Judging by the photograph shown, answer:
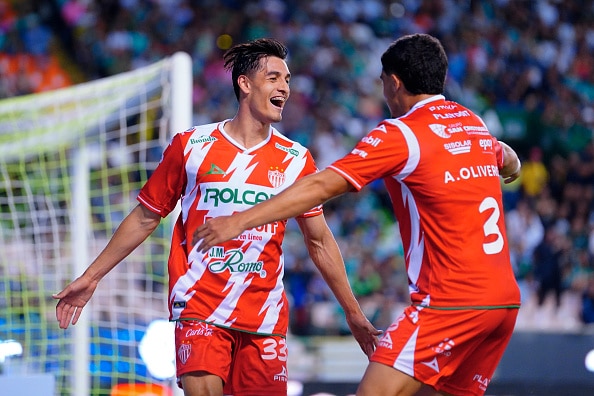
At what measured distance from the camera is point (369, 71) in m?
15.6

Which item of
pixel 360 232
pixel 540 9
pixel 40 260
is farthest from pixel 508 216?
pixel 40 260

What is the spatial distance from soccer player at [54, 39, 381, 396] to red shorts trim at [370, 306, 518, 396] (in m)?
0.92

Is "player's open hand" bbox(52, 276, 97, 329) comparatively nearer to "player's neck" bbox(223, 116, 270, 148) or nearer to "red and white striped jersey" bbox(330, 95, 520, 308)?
"player's neck" bbox(223, 116, 270, 148)

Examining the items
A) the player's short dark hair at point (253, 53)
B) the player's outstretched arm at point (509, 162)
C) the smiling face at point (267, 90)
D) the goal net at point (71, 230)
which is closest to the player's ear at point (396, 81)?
the player's outstretched arm at point (509, 162)

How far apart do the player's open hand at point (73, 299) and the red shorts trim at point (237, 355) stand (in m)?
0.48

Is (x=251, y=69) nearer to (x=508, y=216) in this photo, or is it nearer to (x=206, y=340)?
(x=206, y=340)

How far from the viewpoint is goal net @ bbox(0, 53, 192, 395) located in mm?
7395

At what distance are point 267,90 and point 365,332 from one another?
4.38ft

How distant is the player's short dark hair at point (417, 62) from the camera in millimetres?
4203

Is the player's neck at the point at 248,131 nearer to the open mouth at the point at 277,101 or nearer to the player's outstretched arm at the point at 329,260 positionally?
the open mouth at the point at 277,101

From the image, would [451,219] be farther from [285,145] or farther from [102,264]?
[102,264]

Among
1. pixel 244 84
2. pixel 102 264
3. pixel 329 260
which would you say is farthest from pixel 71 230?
pixel 329 260

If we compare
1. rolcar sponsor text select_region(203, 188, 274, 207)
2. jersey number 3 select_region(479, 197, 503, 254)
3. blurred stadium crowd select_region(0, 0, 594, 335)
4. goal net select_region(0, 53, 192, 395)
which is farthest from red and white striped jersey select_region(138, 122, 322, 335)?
blurred stadium crowd select_region(0, 0, 594, 335)

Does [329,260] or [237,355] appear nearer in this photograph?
[237,355]
